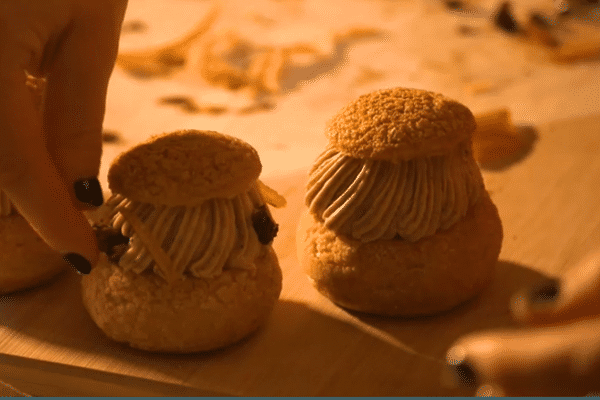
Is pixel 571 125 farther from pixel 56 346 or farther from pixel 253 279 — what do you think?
pixel 56 346

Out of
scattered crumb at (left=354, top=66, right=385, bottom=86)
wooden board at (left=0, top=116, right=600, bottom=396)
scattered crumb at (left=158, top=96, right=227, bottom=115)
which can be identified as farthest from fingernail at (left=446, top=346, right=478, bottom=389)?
scattered crumb at (left=354, top=66, right=385, bottom=86)

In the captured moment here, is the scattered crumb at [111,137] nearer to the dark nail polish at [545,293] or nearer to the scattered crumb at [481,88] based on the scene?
the scattered crumb at [481,88]

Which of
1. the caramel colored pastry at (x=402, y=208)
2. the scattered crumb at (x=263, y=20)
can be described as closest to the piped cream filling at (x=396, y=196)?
the caramel colored pastry at (x=402, y=208)

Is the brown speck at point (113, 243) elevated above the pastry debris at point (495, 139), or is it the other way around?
the brown speck at point (113, 243)

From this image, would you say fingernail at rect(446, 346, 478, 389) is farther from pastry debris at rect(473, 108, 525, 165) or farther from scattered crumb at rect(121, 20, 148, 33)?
scattered crumb at rect(121, 20, 148, 33)

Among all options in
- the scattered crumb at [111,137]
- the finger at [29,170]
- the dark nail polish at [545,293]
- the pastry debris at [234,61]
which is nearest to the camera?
the dark nail polish at [545,293]

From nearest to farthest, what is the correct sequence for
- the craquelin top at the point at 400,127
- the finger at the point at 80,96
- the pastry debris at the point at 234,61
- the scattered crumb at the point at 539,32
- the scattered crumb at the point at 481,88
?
the finger at the point at 80,96 → the craquelin top at the point at 400,127 → the scattered crumb at the point at 481,88 → the pastry debris at the point at 234,61 → the scattered crumb at the point at 539,32

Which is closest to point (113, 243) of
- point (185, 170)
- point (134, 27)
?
point (185, 170)

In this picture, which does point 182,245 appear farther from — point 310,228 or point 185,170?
point 310,228
